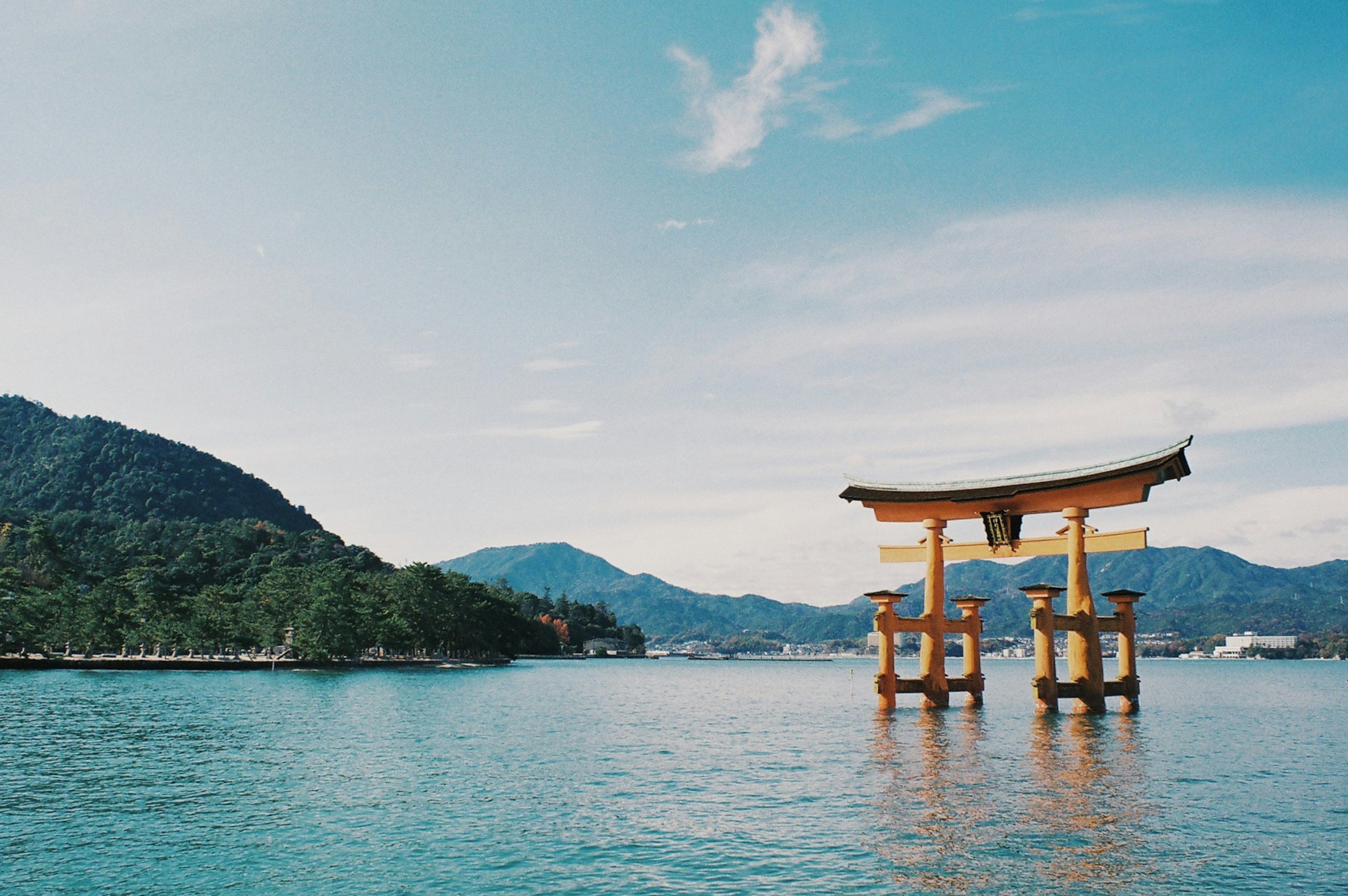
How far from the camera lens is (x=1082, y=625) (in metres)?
38.2

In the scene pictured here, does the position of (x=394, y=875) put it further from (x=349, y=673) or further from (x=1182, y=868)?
(x=349, y=673)

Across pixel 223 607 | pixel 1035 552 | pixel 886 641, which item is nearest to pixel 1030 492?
pixel 1035 552

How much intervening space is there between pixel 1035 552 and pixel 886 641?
7.50 m

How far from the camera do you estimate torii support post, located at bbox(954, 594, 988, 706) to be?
43.6m

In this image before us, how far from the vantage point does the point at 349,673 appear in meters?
85.4

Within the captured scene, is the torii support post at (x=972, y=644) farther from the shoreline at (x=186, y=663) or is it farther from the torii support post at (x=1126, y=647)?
the shoreline at (x=186, y=663)

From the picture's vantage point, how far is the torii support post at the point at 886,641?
134ft

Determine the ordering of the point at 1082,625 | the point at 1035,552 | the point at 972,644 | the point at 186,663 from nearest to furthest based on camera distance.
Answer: the point at 1082,625 → the point at 1035,552 → the point at 972,644 → the point at 186,663

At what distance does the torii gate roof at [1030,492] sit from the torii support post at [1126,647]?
16.1 ft

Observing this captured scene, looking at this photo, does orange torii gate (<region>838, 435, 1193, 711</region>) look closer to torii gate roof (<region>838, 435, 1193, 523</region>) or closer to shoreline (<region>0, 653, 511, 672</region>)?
torii gate roof (<region>838, 435, 1193, 523</region>)

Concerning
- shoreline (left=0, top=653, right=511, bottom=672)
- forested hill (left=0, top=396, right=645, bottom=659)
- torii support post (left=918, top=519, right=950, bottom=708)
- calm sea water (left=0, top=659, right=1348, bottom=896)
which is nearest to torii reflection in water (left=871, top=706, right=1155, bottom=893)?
calm sea water (left=0, top=659, right=1348, bottom=896)

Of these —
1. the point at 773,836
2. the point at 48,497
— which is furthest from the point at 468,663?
the point at 48,497

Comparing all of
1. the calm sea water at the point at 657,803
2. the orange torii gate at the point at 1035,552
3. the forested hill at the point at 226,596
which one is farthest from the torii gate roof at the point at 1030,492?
the forested hill at the point at 226,596

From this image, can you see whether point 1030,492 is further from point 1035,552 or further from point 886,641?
point 886,641
